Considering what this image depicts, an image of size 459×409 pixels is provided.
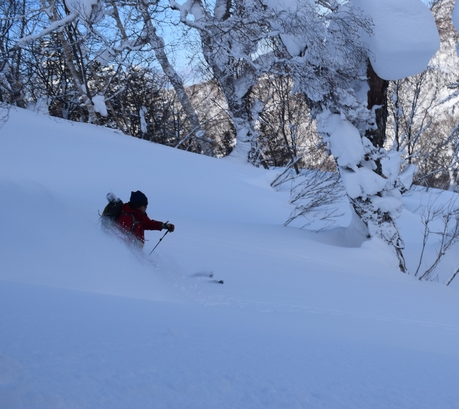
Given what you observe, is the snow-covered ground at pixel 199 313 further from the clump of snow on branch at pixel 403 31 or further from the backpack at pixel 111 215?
the clump of snow on branch at pixel 403 31

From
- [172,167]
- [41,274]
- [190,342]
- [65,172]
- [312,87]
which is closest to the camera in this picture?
[190,342]

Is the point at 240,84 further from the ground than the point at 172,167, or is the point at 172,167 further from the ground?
the point at 240,84

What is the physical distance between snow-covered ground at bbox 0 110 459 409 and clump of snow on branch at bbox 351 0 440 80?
2896mm

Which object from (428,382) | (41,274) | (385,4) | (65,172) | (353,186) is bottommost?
(41,274)

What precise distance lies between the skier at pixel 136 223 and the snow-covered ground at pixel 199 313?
0.23 metres

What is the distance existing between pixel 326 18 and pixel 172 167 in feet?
17.5

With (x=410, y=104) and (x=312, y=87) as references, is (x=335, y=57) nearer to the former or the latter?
(x=312, y=87)

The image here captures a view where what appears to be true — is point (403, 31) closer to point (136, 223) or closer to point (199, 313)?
point (136, 223)

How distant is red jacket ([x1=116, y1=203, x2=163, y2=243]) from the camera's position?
4.93 meters

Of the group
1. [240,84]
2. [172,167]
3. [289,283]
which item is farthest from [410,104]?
[289,283]

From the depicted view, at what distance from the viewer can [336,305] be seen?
156 inches

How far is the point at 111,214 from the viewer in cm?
495

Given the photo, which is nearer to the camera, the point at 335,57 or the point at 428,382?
the point at 428,382

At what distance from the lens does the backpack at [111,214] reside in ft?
16.2
